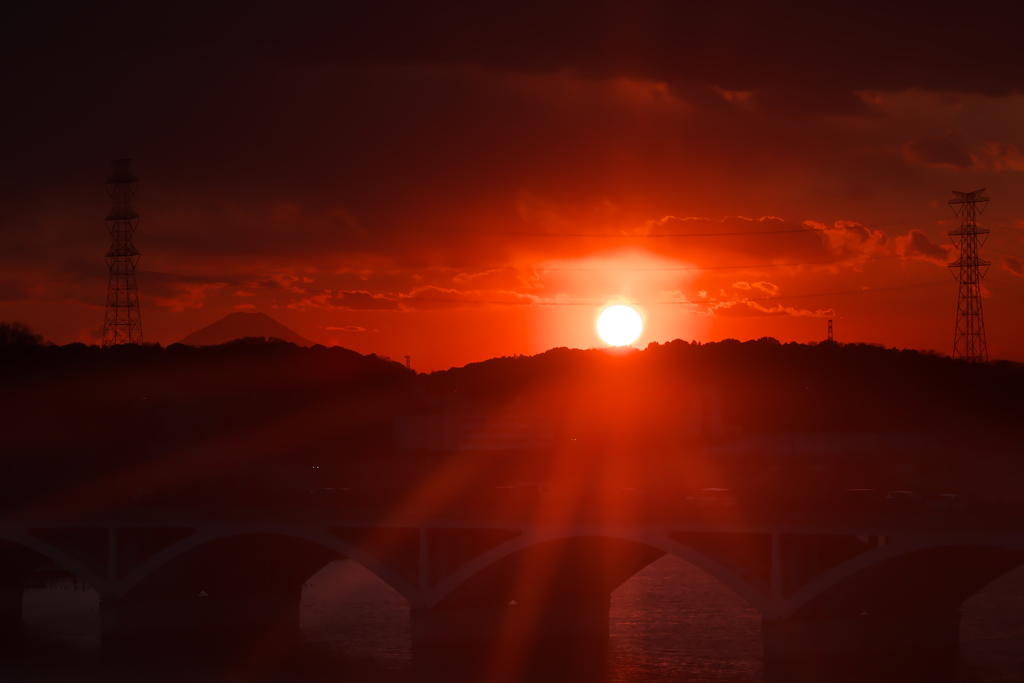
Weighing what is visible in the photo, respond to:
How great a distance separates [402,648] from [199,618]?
18729 millimetres

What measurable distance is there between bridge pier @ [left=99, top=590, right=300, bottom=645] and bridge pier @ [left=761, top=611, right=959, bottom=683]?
1230 inches

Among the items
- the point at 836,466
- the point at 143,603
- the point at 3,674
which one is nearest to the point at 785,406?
the point at 836,466

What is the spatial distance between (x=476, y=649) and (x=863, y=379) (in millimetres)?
86212

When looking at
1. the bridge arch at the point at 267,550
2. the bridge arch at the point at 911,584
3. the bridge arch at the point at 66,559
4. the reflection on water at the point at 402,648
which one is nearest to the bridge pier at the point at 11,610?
the reflection on water at the point at 402,648

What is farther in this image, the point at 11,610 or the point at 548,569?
the point at 11,610

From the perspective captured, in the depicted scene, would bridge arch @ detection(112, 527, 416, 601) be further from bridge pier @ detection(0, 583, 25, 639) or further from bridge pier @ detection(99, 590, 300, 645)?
bridge pier @ detection(0, 583, 25, 639)

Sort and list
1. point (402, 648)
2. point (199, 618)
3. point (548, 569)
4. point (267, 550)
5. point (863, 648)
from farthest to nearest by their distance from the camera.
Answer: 1. point (267, 550)
2. point (199, 618)
3. point (548, 569)
4. point (402, 648)
5. point (863, 648)

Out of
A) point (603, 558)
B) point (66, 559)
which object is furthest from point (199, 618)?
point (603, 558)

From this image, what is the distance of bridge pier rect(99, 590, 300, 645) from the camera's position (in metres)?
72.6

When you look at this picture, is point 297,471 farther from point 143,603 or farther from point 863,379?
point 863,379

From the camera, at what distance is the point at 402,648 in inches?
2566

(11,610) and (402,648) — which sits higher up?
(402,648)

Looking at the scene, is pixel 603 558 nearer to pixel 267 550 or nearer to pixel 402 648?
pixel 402 648

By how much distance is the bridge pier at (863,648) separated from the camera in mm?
55656
